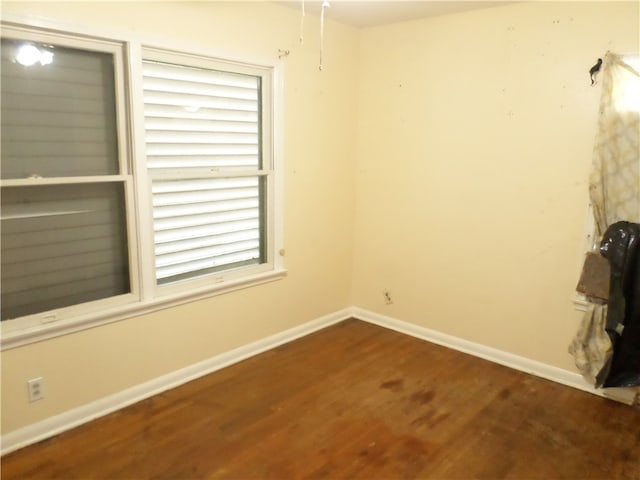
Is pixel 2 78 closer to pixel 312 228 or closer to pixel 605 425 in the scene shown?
pixel 312 228

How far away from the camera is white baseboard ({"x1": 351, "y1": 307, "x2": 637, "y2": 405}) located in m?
2.87

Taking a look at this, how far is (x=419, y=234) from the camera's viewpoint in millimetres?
3652

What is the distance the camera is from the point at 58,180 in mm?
2295

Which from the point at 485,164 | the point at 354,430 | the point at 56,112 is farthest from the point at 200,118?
the point at 354,430

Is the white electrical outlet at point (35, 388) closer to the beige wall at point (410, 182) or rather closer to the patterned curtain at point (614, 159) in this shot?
the beige wall at point (410, 182)

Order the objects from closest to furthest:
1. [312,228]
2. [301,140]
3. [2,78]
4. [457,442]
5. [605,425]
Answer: [2,78]
[457,442]
[605,425]
[301,140]
[312,228]

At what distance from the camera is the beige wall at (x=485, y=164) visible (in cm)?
285

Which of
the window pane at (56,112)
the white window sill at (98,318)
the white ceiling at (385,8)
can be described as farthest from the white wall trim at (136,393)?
the white ceiling at (385,8)

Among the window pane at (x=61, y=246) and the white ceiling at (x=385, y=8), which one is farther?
the white ceiling at (x=385, y=8)

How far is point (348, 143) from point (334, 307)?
1.40 m

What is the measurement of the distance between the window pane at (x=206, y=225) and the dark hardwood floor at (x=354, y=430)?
29.1 inches

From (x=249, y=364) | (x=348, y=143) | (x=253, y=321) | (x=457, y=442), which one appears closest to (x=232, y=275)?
(x=253, y=321)

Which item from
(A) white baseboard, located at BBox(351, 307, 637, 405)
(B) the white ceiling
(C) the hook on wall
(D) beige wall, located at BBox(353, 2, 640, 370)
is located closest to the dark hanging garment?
(A) white baseboard, located at BBox(351, 307, 637, 405)

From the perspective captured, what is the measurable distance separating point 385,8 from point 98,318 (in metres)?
2.65
